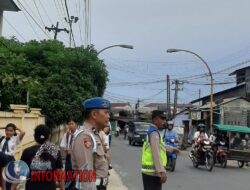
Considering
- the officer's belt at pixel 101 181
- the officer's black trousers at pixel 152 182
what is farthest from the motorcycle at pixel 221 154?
the officer's belt at pixel 101 181

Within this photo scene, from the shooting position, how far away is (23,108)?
47.7 feet

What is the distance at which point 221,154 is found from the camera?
888 inches

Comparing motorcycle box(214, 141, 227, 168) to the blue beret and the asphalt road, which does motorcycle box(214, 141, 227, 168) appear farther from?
the blue beret

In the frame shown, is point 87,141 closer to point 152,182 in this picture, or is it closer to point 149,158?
point 149,158

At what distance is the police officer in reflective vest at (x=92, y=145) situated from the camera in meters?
4.44

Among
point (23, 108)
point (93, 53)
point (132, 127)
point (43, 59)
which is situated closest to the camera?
point (23, 108)

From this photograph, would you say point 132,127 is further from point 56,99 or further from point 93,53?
point 56,99

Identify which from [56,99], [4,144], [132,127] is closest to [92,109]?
[4,144]

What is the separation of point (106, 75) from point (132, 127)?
1448cm

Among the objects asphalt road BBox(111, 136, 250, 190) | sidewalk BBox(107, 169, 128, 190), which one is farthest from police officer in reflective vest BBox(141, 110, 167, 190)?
asphalt road BBox(111, 136, 250, 190)

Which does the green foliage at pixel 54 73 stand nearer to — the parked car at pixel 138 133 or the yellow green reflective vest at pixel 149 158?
the parked car at pixel 138 133

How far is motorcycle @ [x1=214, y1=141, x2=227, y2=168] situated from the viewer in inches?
887

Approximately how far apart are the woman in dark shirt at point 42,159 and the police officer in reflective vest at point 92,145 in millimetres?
1556

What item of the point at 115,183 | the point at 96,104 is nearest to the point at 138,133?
the point at 115,183
